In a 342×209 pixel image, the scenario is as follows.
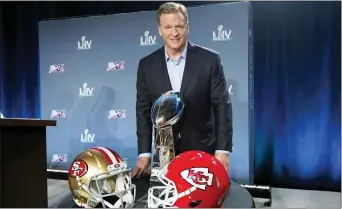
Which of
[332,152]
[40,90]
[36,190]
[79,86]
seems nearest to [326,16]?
[332,152]

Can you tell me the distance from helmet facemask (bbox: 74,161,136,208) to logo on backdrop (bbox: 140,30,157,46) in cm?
196

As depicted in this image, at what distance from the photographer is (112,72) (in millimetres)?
3174

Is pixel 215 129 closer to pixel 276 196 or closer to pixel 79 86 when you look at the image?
pixel 276 196

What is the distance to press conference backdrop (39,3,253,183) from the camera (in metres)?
2.71

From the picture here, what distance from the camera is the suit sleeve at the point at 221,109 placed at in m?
2.07

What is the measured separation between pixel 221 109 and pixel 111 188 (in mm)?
1140

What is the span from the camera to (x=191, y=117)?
219cm

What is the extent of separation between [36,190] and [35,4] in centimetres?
290

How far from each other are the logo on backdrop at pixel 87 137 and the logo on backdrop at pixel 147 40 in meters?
1.06

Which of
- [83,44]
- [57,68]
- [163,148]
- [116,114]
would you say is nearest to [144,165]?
[163,148]

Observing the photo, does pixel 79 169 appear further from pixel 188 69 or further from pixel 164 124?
pixel 188 69

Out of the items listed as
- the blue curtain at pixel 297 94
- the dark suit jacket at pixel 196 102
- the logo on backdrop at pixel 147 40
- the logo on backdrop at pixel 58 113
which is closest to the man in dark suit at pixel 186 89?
the dark suit jacket at pixel 196 102

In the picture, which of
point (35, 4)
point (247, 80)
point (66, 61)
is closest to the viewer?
point (247, 80)

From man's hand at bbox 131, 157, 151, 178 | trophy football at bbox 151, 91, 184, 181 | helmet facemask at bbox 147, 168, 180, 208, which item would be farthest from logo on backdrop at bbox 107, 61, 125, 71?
helmet facemask at bbox 147, 168, 180, 208
